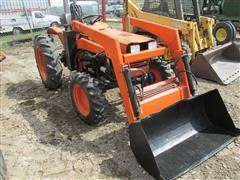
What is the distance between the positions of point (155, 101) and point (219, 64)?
3248 millimetres

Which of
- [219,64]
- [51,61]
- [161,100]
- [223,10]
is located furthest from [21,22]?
[161,100]

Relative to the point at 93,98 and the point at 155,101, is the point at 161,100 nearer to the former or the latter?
the point at 155,101

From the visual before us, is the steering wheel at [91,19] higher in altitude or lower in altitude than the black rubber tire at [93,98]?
higher

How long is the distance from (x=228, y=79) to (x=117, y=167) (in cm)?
350

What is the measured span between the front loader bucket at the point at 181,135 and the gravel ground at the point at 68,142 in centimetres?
12

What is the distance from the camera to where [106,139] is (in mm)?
4293

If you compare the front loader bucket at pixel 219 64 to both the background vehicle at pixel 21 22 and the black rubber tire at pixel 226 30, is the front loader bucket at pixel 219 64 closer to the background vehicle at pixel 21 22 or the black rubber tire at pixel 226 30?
the black rubber tire at pixel 226 30

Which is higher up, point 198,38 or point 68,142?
point 198,38

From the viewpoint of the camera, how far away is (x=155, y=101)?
13.0 feet

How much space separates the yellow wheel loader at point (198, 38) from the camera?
6.41m

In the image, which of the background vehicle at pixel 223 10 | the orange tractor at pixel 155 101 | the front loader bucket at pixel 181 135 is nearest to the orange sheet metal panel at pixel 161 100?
the orange tractor at pixel 155 101

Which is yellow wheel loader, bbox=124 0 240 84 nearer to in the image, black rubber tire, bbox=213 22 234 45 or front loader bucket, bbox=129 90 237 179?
black rubber tire, bbox=213 22 234 45

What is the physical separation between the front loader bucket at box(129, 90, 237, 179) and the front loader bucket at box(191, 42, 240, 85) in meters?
2.14

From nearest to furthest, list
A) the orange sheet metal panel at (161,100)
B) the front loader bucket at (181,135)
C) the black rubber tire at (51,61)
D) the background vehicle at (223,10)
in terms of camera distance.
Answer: the front loader bucket at (181,135), the orange sheet metal panel at (161,100), the black rubber tire at (51,61), the background vehicle at (223,10)
